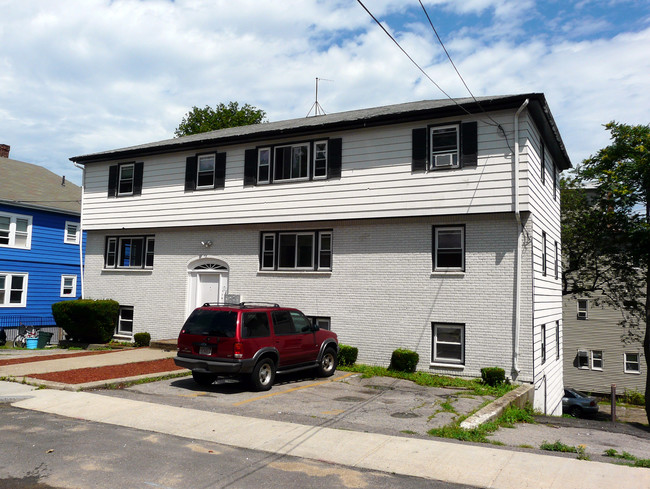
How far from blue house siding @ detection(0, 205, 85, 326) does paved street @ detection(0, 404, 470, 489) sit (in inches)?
908

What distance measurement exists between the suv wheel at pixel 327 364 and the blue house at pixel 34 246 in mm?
17809

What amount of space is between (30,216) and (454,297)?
24.0m

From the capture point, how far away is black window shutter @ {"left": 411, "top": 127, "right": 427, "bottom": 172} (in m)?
15.9

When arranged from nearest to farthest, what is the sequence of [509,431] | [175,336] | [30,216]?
[509,431] → [175,336] → [30,216]

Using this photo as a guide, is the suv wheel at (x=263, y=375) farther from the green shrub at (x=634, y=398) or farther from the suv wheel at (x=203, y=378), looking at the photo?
the green shrub at (x=634, y=398)

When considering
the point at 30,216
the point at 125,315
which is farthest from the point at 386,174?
the point at 30,216

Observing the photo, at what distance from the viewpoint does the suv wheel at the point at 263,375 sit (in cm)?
1181


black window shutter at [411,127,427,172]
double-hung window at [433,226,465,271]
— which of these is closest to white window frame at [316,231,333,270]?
double-hung window at [433,226,465,271]

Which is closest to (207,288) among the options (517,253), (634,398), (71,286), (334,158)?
(334,158)

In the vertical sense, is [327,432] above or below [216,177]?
below

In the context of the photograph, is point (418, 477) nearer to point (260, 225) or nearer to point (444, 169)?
point (444, 169)

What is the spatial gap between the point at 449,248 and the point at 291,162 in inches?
238

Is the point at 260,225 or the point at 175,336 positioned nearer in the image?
the point at 260,225

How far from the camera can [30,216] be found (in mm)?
29297
